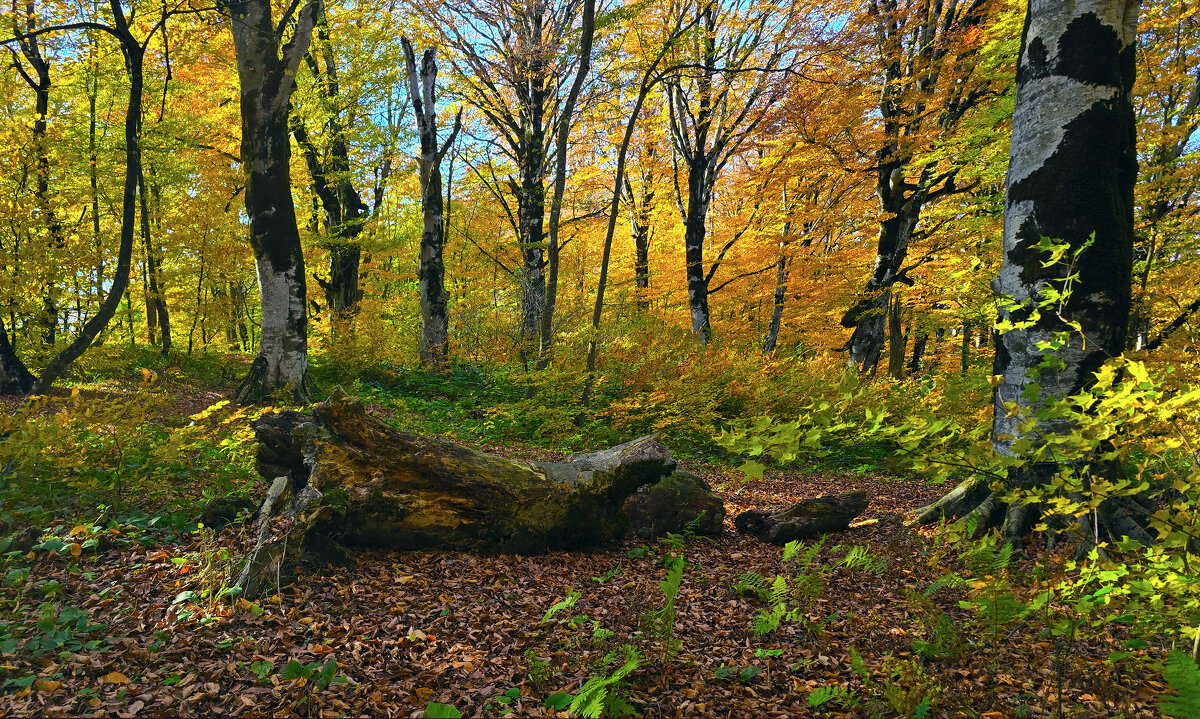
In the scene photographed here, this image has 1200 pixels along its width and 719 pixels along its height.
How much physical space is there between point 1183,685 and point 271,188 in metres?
9.67

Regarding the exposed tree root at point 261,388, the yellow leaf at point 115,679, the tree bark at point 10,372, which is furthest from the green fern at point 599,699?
the tree bark at point 10,372

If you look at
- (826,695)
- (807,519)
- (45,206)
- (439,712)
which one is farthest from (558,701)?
(45,206)

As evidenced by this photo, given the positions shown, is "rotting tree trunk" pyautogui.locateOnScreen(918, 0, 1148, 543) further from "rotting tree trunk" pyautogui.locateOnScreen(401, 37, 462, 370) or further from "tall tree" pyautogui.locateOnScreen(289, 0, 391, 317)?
"tall tree" pyautogui.locateOnScreen(289, 0, 391, 317)

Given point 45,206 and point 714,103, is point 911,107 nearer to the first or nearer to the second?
point 714,103

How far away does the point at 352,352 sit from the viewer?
38.1 feet

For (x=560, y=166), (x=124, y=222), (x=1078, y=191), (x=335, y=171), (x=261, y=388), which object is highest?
(x=335, y=171)

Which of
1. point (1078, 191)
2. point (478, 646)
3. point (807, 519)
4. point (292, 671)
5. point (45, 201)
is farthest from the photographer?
point (45, 201)

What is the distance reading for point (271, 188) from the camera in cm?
793

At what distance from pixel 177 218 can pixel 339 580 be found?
11.6m

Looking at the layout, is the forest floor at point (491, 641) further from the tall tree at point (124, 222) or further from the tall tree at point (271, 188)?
the tall tree at point (271, 188)

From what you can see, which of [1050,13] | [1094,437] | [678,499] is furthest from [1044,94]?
[678,499]

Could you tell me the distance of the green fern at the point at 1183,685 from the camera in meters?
1.59

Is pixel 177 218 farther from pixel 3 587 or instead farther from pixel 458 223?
pixel 3 587

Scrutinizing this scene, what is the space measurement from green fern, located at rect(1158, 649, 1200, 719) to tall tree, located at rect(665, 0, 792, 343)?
418 inches
